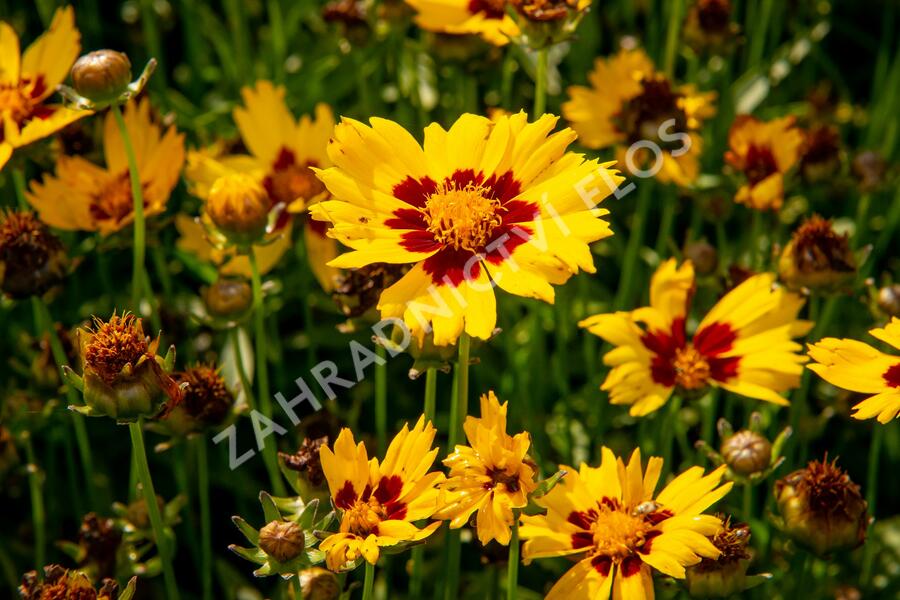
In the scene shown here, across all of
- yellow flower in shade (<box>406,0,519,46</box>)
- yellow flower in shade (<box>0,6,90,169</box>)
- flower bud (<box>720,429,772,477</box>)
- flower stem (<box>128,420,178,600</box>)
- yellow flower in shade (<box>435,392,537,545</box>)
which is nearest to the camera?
yellow flower in shade (<box>435,392,537,545</box>)

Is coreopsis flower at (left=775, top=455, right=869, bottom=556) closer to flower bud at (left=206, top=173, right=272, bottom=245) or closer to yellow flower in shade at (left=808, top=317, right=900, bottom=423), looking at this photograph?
yellow flower in shade at (left=808, top=317, right=900, bottom=423)

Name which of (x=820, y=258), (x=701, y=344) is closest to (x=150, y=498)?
(x=701, y=344)

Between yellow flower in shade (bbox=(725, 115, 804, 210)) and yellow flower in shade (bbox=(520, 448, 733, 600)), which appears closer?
yellow flower in shade (bbox=(520, 448, 733, 600))

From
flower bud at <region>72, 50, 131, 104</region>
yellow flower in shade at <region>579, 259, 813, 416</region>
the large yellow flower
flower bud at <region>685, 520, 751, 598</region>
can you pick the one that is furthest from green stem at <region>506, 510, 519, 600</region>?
flower bud at <region>72, 50, 131, 104</region>

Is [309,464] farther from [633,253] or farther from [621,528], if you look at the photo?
[633,253]

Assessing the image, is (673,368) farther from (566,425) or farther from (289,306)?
(289,306)

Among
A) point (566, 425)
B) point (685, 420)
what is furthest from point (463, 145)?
point (685, 420)
